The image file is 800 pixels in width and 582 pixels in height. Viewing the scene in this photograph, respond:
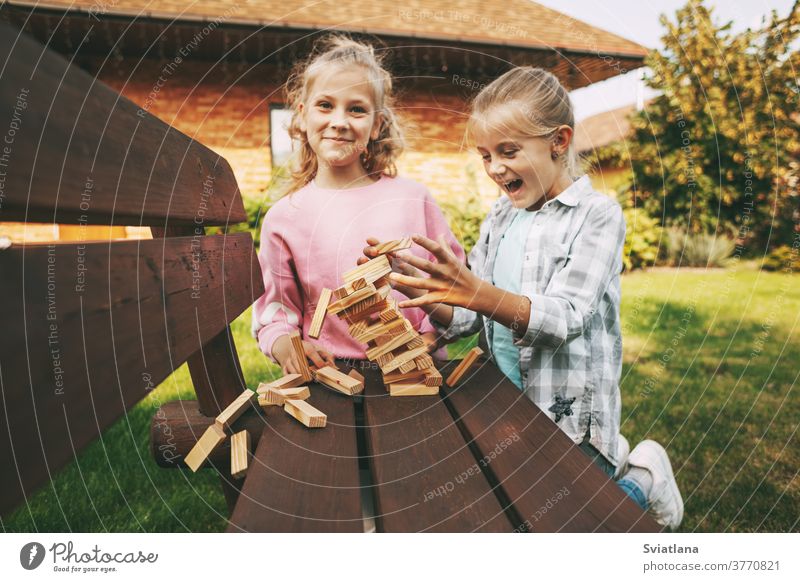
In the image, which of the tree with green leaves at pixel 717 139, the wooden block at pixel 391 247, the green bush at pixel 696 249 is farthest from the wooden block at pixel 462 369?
the green bush at pixel 696 249

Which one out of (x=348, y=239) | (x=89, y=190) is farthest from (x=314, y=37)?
(x=89, y=190)

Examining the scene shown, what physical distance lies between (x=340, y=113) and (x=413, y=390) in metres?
0.91

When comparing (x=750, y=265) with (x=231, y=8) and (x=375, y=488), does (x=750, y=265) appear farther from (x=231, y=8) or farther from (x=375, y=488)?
(x=375, y=488)

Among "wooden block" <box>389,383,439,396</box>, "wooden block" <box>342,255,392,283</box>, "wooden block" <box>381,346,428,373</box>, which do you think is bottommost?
"wooden block" <box>389,383,439,396</box>

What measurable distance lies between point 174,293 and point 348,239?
0.85 metres

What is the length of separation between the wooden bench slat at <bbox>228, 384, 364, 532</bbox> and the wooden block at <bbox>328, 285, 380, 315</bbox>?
230mm

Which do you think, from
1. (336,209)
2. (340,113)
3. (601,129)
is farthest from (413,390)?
(601,129)

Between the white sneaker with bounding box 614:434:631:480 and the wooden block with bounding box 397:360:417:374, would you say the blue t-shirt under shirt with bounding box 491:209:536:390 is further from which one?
the wooden block with bounding box 397:360:417:374

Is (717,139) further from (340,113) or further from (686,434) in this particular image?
(340,113)

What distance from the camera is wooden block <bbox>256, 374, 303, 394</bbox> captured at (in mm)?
1194

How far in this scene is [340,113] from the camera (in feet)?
5.56

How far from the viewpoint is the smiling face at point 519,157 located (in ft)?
4.86

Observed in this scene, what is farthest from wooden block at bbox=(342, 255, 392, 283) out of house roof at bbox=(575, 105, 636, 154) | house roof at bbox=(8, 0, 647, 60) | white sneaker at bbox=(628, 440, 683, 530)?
house roof at bbox=(575, 105, 636, 154)

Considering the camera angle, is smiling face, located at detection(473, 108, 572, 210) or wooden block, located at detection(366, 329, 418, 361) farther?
smiling face, located at detection(473, 108, 572, 210)
